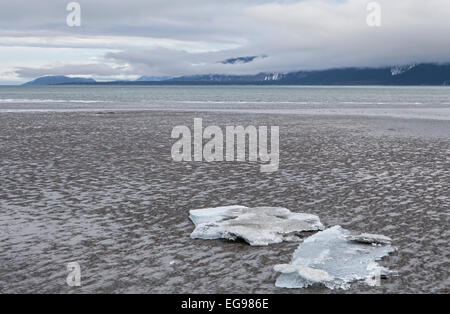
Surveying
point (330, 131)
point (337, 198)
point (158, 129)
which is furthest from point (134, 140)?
point (337, 198)

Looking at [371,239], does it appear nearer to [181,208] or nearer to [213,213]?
[213,213]

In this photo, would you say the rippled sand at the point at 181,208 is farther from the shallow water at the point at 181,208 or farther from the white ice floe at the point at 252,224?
the white ice floe at the point at 252,224

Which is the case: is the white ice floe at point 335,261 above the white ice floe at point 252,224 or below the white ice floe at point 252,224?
below

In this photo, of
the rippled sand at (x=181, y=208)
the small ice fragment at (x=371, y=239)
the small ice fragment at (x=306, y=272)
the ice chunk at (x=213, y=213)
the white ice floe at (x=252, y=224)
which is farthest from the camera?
the ice chunk at (x=213, y=213)

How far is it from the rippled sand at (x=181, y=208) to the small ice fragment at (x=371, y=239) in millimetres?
321

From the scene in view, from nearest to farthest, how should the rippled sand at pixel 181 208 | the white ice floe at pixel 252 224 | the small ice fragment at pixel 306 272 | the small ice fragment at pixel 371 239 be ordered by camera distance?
the small ice fragment at pixel 306 272
the rippled sand at pixel 181 208
the small ice fragment at pixel 371 239
the white ice floe at pixel 252 224

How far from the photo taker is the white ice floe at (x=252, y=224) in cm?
1109

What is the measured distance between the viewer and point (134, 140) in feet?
97.1

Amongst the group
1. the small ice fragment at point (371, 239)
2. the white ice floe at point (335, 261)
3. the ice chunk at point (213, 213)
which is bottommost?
the white ice floe at point (335, 261)

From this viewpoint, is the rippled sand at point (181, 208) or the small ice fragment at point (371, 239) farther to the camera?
the small ice fragment at point (371, 239)

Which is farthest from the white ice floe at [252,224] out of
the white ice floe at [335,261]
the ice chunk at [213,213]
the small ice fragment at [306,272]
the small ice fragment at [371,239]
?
the small ice fragment at [306,272]
